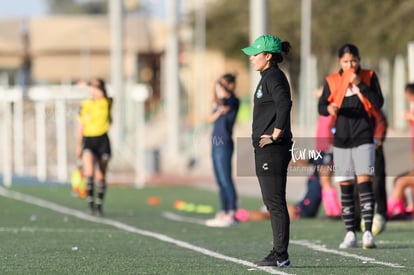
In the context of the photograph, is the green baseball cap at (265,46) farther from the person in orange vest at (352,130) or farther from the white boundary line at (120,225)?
the person in orange vest at (352,130)

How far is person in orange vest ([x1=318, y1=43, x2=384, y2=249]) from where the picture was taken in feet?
53.0

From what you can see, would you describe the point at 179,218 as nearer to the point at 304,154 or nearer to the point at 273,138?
the point at 304,154

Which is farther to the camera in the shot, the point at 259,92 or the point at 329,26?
the point at 329,26

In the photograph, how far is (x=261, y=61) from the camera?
1391 centimetres

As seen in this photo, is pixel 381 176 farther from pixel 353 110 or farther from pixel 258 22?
pixel 258 22

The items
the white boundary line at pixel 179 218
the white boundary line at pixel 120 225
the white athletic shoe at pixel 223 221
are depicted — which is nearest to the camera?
the white boundary line at pixel 120 225

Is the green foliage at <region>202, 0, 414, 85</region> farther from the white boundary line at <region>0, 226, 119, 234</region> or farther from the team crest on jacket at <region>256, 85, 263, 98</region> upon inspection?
the team crest on jacket at <region>256, 85, 263, 98</region>

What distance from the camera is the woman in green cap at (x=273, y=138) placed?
13.7 metres

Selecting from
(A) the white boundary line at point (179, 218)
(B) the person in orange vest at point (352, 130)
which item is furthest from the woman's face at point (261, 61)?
(A) the white boundary line at point (179, 218)

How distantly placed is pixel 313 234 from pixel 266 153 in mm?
4928

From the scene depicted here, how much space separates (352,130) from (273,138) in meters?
2.72

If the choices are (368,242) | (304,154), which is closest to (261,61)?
(368,242)

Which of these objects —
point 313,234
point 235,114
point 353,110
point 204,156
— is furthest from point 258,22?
point 204,156

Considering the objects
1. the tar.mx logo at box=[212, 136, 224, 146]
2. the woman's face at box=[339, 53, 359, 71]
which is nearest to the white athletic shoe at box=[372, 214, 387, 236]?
the woman's face at box=[339, 53, 359, 71]
